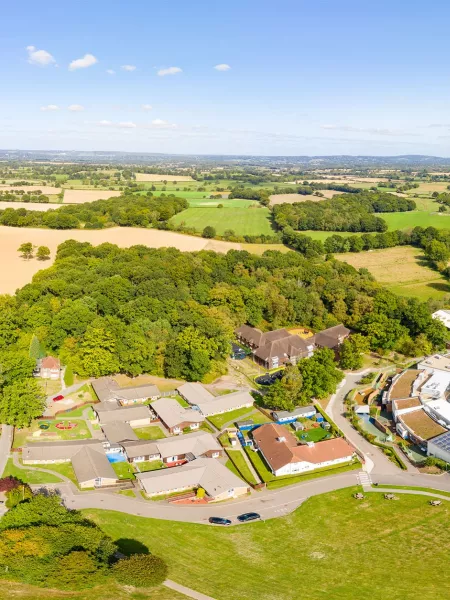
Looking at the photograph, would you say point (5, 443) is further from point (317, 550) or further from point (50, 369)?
point (317, 550)

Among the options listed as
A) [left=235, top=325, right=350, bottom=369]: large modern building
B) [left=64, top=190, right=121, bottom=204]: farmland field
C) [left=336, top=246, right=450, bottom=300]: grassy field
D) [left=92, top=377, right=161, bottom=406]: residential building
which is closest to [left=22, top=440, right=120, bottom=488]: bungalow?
[left=92, top=377, right=161, bottom=406]: residential building

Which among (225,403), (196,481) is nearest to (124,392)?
(225,403)

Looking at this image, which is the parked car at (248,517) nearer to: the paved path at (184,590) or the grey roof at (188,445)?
the paved path at (184,590)

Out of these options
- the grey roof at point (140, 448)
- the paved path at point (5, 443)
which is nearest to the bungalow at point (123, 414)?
the grey roof at point (140, 448)

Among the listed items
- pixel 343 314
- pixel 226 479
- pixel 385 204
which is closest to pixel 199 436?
pixel 226 479

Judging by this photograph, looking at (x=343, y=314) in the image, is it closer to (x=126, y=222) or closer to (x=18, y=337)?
(x=18, y=337)

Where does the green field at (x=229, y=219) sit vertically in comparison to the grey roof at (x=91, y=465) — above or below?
above
